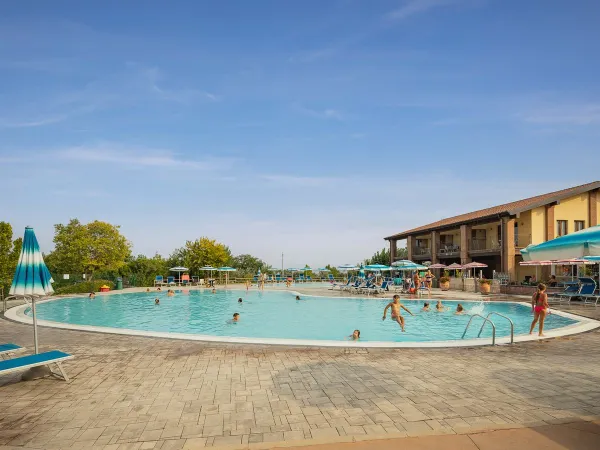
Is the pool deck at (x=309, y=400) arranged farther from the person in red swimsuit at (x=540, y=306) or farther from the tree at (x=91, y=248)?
the tree at (x=91, y=248)

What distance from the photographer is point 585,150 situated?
18594 millimetres

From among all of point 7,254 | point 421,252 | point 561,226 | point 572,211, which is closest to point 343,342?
point 7,254

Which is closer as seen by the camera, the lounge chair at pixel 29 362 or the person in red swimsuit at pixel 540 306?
the lounge chair at pixel 29 362

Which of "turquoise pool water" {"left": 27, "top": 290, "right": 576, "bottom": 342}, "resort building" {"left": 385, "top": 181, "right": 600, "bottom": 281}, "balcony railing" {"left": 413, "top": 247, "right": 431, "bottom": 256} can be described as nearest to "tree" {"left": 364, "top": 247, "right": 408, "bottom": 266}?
"balcony railing" {"left": 413, "top": 247, "right": 431, "bottom": 256}

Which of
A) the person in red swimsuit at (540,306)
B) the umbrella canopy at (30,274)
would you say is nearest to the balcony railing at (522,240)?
the person in red swimsuit at (540,306)

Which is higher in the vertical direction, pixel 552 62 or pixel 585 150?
pixel 552 62

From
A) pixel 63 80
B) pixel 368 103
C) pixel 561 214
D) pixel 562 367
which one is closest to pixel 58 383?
pixel 562 367

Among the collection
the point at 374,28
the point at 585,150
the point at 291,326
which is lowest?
the point at 291,326

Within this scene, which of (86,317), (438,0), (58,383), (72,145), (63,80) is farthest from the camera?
(72,145)

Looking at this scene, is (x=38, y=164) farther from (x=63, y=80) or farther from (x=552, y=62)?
(x=552, y=62)

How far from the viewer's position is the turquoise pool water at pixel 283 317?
13672 mm

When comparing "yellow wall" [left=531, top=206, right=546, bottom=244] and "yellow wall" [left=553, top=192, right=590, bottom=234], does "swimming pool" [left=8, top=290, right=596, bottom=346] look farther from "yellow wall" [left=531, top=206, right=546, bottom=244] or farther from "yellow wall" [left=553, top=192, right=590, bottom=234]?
"yellow wall" [left=553, top=192, right=590, bottom=234]

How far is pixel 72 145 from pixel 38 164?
2.06m

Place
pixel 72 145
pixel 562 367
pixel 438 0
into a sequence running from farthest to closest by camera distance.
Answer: pixel 72 145, pixel 438 0, pixel 562 367
